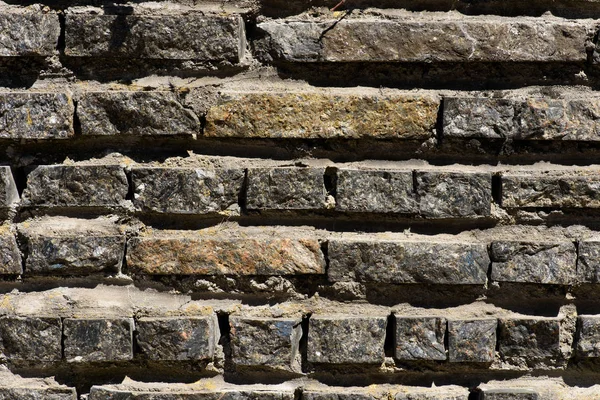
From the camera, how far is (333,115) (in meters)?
1.23

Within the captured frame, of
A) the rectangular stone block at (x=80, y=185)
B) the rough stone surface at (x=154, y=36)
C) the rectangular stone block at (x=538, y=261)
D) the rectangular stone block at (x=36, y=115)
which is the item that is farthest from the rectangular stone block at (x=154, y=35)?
the rectangular stone block at (x=538, y=261)

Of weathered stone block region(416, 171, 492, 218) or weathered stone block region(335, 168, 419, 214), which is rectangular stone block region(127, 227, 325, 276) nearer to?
weathered stone block region(335, 168, 419, 214)

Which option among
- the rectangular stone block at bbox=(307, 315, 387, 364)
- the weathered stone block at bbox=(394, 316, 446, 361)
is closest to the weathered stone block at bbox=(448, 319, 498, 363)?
the weathered stone block at bbox=(394, 316, 446, 361)

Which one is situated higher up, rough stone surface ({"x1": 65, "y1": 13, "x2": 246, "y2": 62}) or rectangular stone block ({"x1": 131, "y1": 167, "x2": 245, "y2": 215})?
rough stone surface ({"x1": 65, "y1": 13, "x2": 246, "y2": 62})

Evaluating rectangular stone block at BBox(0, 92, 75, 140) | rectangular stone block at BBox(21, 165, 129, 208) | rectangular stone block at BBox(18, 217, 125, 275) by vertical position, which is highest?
rectangular stone block at BBox(0, 92, 75, 140)

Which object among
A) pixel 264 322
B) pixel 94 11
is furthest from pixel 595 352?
pixel 94 11

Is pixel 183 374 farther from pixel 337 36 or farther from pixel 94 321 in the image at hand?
pixel 337 36

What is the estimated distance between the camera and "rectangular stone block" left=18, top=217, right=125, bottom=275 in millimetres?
1253

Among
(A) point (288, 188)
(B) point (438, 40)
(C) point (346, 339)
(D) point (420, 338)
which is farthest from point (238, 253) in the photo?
(B) point (438, 40)

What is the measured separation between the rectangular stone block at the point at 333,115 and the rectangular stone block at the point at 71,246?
38 centimetres

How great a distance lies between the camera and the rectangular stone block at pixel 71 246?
4.11 ft

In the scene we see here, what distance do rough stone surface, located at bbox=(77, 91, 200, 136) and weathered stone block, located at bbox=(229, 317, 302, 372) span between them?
43 cm

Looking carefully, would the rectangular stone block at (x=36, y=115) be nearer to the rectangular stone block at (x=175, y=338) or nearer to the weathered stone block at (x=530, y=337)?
the rectangular stone block at (x=175, y=338)

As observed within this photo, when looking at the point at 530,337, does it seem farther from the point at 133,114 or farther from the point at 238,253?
the point at 133,114
